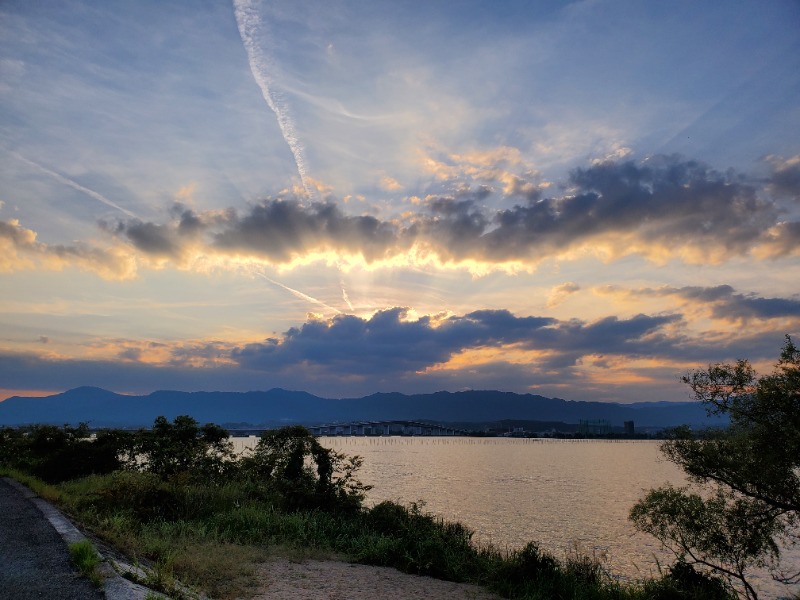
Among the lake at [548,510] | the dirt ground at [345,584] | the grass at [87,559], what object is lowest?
the lake at [548,510]

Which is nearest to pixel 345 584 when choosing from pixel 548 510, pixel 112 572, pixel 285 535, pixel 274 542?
pixel 274 542

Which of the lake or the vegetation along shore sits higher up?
the vegetation along shore

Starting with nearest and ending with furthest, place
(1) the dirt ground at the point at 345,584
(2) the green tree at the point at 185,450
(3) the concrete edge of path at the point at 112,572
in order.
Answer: (3) the concrete edge of path at the point at 112,572 < (1) the dirt ground at the point at 345,584 < (2) the green tree at the point at 185,450

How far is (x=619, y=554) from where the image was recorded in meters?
32.8

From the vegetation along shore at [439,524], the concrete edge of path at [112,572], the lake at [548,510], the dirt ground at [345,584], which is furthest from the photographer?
the lake at [548,510]

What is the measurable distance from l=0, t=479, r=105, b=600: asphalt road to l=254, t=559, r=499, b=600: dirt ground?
162 inches

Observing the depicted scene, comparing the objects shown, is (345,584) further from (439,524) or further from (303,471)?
(303,471)

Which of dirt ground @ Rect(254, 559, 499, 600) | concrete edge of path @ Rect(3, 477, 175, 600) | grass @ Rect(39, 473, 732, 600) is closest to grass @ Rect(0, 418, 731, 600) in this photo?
grass @ Rect(39, 473, 732, 600)

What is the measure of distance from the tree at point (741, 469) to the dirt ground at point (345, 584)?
794cm

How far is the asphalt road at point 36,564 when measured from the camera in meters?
9.73

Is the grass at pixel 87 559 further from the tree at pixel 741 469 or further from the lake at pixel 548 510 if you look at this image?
the lake at pixel 548 510

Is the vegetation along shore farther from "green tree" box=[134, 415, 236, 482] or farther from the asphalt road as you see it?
"green tree" box=[134, 415, 236, 482]

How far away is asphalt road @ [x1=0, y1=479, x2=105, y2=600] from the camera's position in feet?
31.9

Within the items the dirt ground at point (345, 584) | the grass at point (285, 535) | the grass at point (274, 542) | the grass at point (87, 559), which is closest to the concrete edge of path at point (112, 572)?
the grass at point (87, 559)
